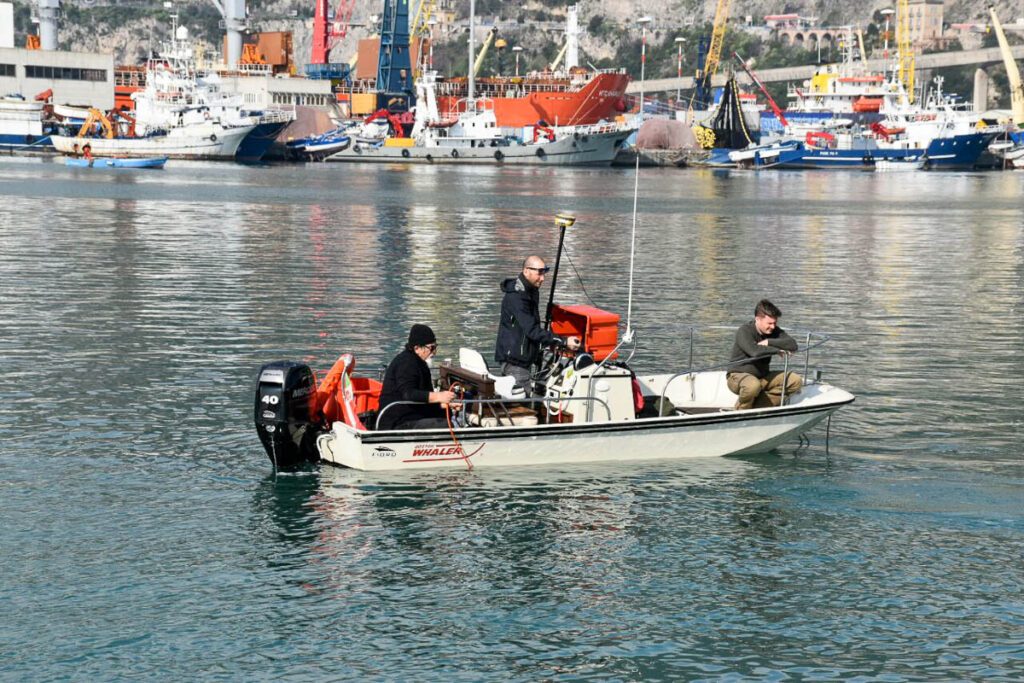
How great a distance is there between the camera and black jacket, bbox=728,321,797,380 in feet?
53.4

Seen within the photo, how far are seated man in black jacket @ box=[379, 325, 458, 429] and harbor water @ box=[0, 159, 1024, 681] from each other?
794 millimetres

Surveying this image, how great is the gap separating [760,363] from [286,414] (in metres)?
6.22

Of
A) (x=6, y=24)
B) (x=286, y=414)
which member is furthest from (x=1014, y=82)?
(x=286, y=414)

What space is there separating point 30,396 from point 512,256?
25.8m

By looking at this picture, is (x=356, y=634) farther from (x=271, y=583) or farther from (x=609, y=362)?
(x=609, y=362)

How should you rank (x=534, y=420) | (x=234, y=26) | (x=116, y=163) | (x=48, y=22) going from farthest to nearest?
1. (x=234, y=26)
2. (x=48, y=22)
3. (x=116, y=163)
4. (x=534, y=420)

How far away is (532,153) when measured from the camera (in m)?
145

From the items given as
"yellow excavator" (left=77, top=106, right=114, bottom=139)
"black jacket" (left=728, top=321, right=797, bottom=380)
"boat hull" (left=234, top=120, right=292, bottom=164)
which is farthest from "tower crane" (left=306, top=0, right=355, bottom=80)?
"black jacket" (left=728, top=321, right=797, bottom=380)

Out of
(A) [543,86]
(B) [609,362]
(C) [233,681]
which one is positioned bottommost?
(C) [233,681]

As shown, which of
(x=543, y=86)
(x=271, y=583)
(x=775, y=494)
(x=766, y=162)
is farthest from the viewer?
(x=543, y=86)

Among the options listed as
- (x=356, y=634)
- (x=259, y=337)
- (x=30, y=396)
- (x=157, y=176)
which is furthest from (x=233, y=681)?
(x=157, y=176)

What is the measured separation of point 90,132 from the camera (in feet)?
433

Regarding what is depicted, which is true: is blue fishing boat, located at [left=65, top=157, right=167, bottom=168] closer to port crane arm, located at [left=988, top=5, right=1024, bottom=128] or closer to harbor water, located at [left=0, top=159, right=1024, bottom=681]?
harbor water, located at [left=0, top=159, right=1024, bottom=681]

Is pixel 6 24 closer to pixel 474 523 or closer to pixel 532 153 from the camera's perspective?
pixel 532 153
